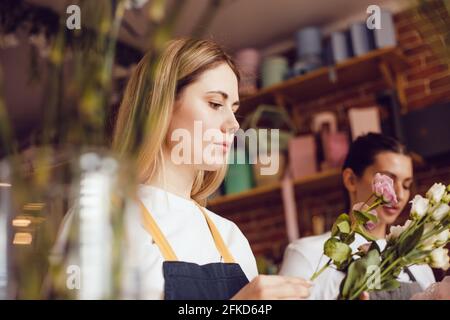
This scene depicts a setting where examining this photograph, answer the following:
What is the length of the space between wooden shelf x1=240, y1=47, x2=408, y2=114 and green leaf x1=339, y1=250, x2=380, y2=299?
8.47ft

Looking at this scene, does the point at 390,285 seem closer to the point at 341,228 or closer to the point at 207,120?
the point at 341,228

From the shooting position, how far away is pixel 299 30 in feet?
13.1

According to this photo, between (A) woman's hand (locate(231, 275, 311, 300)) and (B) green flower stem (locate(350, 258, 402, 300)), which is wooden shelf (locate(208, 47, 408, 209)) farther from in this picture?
(A) woman's hand (locate(231, 275, 311, 300))

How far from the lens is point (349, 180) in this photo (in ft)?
7.13

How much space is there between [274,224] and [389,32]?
4.13 ft

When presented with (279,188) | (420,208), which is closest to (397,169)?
(420,208)

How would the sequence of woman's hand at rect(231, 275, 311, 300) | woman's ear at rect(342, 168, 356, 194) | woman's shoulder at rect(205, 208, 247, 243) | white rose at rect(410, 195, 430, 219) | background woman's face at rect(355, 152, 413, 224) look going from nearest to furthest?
woman's hand at rect(231, 275, 311, 300), white rose at rect(410, 195, 430, 219), woman's shoulder at rect(205, 208, 247, 243), woman's ear at rect(342, 168, 356, 194), background woman's face at rect(355, 152, 413, 224)

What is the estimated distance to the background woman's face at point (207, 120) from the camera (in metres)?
1.32

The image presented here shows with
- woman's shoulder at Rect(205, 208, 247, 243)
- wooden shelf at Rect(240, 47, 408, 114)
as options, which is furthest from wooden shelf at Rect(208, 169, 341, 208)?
woman's shoulder at Rect(205, 208, 247, 243)

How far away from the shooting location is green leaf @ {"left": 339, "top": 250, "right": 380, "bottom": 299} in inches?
38.2

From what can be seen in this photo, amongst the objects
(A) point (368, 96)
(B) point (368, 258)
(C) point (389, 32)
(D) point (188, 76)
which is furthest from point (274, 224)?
(B) point (368, 258)

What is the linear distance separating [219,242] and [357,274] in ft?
1.46

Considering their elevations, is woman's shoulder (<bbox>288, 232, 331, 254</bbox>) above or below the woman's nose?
below

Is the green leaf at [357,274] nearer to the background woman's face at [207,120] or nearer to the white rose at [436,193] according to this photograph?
the white rose at [436,193]
